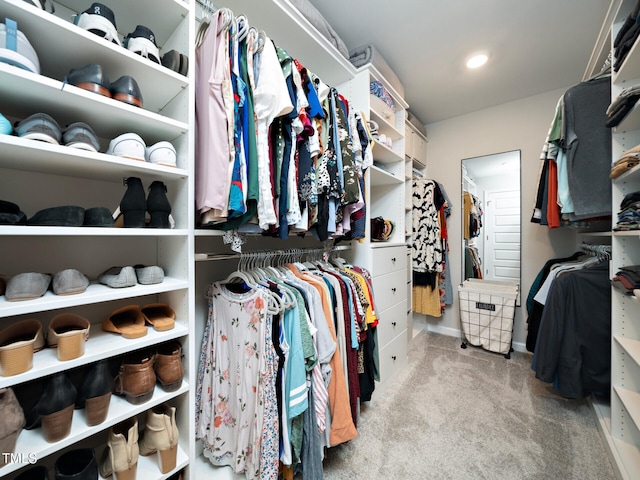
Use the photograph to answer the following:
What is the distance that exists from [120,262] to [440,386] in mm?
2177

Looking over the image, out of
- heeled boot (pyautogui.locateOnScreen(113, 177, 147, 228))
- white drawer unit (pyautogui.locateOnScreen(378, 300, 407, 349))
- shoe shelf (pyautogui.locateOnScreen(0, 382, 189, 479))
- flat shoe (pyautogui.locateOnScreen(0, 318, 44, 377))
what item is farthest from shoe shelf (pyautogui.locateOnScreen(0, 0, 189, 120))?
white drawer unit (pyautogui.locateOnScreen(378, 300, 407, 349))

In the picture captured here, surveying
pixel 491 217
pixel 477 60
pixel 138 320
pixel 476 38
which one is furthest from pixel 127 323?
pixel 491 217

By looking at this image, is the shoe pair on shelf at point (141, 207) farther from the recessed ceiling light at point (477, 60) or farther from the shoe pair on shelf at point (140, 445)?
the recessed ceiling light at point (477, 60)

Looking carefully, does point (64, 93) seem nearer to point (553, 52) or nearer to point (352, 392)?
point (352, 392)

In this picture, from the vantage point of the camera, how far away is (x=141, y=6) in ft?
2.88

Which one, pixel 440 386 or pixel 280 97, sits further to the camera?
pixel 440 386

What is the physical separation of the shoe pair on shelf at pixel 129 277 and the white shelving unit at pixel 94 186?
0.10 ft

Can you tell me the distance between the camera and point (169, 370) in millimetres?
850

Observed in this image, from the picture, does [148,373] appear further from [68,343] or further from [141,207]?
[141,207]

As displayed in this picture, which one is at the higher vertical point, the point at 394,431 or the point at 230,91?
the point at 230,91

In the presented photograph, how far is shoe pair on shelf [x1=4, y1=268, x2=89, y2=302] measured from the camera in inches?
24.5

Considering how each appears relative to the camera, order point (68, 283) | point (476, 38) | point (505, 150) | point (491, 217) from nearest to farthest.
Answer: point (68, 283) → point (476, 38) → point (505, 150) → point (491, 217)

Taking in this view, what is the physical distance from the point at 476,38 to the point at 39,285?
2.58 meters

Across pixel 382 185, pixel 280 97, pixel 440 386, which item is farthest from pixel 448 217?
pixel 280 97
